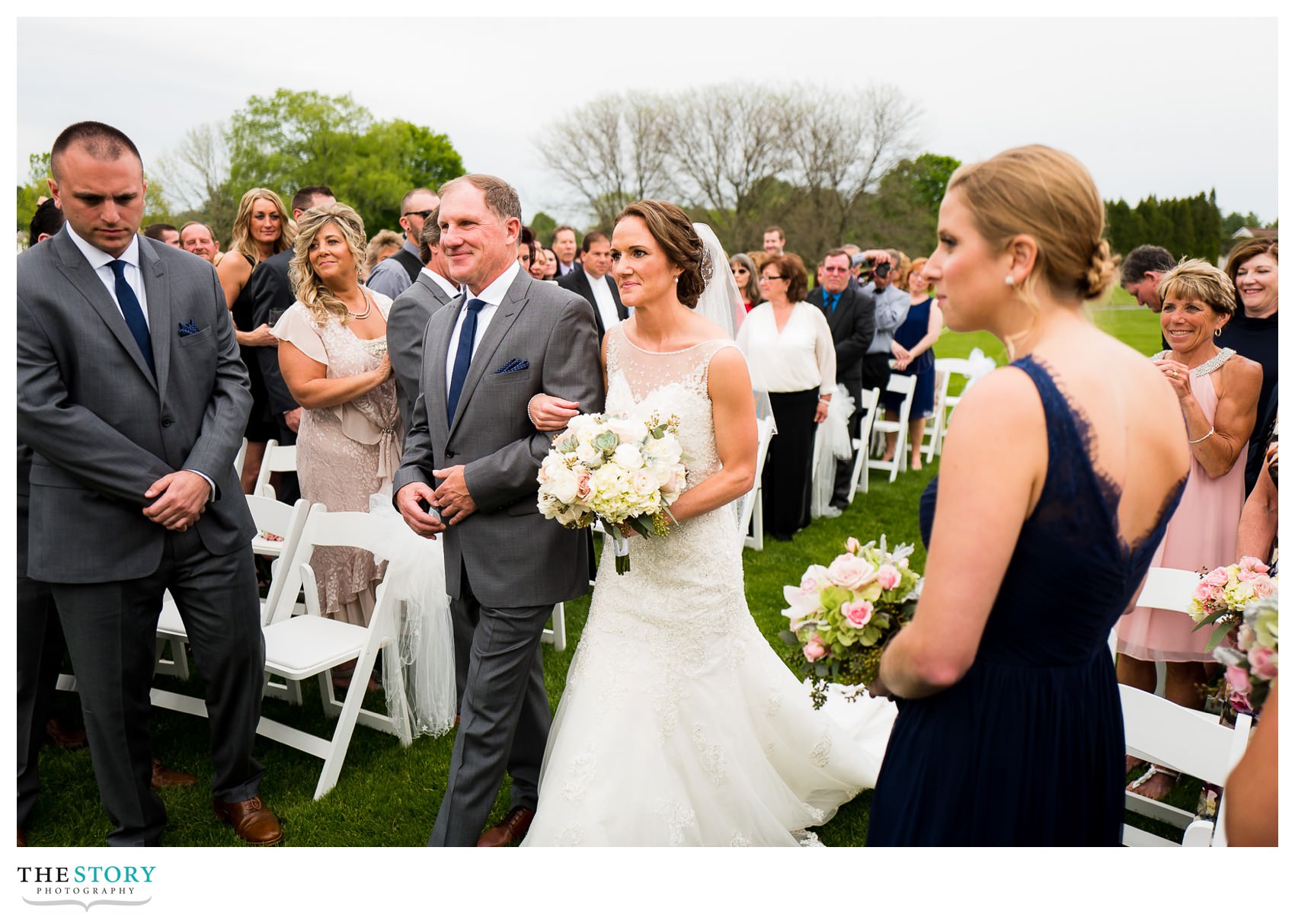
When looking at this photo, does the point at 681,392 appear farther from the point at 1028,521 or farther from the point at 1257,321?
the point at 1257,321

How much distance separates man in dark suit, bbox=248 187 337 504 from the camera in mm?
6258

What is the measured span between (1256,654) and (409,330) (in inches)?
147

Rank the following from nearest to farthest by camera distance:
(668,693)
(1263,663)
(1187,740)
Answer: (1263,663) < (1187,740) < (668,693)

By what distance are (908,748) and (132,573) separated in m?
2.84

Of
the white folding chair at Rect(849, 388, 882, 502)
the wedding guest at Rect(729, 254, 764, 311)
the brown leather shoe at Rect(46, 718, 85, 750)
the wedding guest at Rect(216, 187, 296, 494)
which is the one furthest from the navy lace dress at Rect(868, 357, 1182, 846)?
the wedding guest at Rect(729, 254, 764, 311)

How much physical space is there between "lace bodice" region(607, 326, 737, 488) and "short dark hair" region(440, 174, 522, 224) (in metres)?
0.69

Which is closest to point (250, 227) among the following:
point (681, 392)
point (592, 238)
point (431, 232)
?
point (431, 232)

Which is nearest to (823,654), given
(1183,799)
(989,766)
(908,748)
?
(908,748)

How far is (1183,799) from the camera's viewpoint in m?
4.24

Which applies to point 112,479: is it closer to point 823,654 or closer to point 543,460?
point 543,460

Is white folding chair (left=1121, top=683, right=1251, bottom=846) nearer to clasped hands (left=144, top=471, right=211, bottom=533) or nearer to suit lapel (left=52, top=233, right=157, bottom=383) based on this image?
clasped hands (left=144, top=471, right=211, bottom=533)

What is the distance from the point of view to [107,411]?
3.28 meters

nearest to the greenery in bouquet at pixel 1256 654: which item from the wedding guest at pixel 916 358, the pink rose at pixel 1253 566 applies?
the pink rose at pixel 1253 566

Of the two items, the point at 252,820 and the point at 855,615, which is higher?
the point at 855,615
